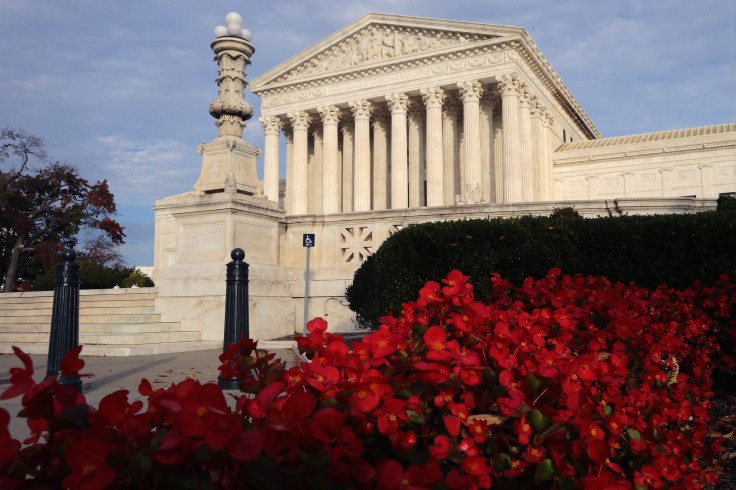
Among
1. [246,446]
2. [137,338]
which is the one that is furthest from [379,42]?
[246,446]

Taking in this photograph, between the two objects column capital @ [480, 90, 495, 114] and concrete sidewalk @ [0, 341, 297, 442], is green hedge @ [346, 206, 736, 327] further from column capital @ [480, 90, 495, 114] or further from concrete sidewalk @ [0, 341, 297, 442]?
column capital @ [480, 90, 495, 114]

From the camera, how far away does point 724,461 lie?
13.0 feet

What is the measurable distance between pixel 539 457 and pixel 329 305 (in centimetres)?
1325

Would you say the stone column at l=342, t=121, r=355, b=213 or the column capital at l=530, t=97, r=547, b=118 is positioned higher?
the column capital at l=530, t=97, r=547, b=118

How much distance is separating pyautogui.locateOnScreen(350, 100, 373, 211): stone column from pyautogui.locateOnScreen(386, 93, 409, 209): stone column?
6.77ft

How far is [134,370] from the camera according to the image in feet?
28.2

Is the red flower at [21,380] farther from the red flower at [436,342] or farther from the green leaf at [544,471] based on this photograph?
the green leaf at [544,471]

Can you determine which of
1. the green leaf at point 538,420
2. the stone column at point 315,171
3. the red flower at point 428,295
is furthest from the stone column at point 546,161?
the green leaf at point 538,420

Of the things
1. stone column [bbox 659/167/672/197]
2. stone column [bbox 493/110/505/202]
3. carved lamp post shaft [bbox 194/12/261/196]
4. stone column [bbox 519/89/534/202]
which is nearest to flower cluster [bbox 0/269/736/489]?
carved lamp post shaft [bbox 194/12/261/196]

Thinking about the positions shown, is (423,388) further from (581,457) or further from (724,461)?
(724,461)

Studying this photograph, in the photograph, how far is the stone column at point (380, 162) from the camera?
42.4 m

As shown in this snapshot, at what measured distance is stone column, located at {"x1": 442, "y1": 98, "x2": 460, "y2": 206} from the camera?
Answer: 39.1m

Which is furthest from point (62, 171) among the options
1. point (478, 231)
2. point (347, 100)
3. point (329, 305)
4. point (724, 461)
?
point (724, 461)

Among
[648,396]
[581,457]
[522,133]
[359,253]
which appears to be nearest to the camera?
[581,457]
